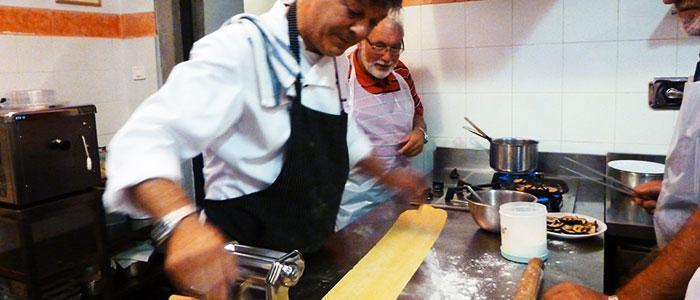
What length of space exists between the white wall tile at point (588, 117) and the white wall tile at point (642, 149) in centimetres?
5

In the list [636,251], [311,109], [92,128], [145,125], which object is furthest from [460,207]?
[92,128]

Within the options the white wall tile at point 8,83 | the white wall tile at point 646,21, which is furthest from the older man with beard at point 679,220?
the white wall tile at point 8,83

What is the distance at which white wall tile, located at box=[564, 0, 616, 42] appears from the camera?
204 cm

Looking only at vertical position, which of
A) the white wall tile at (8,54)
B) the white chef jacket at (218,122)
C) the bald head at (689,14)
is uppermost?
the white wall tile at (8,54)

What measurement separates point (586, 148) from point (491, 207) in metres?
1.03

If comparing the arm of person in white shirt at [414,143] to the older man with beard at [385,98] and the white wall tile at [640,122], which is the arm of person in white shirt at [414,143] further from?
the white wall tile at [640,122]

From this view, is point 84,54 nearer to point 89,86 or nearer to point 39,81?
point 89,86

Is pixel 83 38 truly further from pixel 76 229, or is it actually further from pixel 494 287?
pixel 494 287

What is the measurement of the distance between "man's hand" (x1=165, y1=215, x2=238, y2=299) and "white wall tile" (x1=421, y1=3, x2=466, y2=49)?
185 centimetres

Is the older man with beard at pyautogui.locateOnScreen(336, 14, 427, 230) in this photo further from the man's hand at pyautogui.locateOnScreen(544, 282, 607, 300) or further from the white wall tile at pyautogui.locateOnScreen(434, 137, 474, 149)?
the man's hand at pyautogui.locateOnScreen(544, 282, 607, 300)

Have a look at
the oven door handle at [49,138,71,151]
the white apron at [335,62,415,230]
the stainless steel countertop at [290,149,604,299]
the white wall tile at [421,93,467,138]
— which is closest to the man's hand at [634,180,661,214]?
the stainless steel countertop at [290,149,604,299]

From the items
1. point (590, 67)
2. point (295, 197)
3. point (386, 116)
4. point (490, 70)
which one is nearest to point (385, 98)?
point (386, 116)

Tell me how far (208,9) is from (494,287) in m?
2.17

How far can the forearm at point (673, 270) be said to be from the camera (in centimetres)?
103
